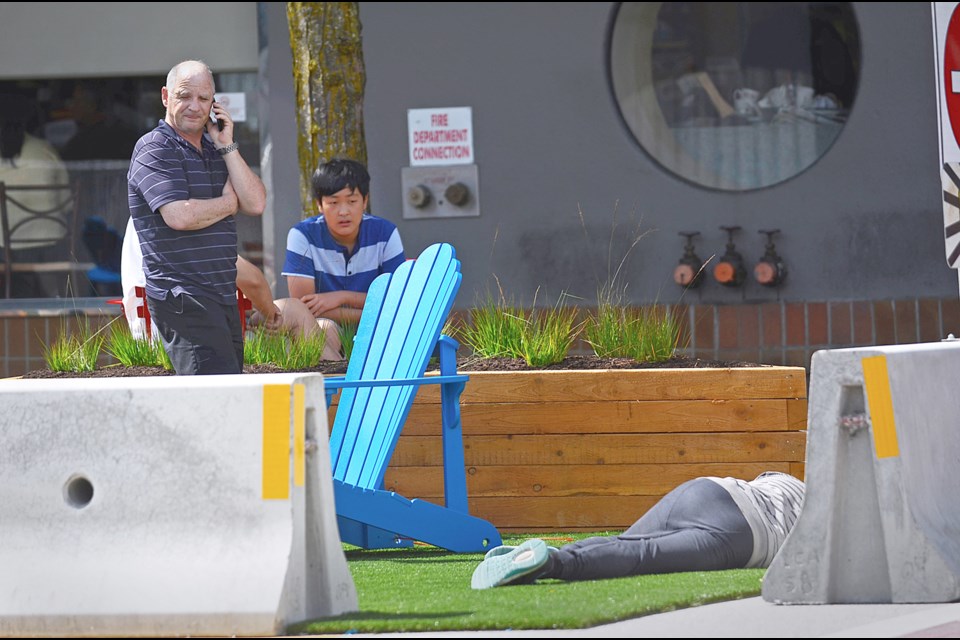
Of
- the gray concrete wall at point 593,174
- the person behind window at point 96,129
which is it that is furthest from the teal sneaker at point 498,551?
the person behind window at point 96,129

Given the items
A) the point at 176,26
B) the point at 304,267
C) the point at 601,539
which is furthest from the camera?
the point at 176,26

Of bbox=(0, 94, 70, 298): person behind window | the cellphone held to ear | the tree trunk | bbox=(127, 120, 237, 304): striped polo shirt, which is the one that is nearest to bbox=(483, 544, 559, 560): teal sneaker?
bbox=(127, 120, 237, 304): striped polo shirt

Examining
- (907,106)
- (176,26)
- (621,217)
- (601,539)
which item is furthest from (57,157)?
(601,539)

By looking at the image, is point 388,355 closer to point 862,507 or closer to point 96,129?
point 862,507

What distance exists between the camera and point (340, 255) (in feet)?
22.8

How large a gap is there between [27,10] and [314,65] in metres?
4.38

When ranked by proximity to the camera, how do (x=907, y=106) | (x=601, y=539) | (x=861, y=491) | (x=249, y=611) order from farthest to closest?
(x=907, y=106) < (x=601, y=539) < (x=861, y=491) < (x=249, y=611)

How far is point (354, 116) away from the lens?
7.30m

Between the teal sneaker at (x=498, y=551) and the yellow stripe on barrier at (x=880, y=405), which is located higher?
the yellow stripe on barrier at (x=880, y=405)

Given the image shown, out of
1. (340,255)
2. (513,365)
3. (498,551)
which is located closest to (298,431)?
(498,551)

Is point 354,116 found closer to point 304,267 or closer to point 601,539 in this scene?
point 304,267

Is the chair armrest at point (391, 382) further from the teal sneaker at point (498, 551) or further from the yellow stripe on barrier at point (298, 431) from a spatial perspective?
the yellow stripe on barrier at point (298, 431)

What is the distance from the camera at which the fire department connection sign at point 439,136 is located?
10.3 metres

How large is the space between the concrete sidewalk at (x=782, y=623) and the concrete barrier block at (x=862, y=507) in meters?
0.06
